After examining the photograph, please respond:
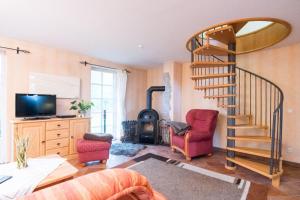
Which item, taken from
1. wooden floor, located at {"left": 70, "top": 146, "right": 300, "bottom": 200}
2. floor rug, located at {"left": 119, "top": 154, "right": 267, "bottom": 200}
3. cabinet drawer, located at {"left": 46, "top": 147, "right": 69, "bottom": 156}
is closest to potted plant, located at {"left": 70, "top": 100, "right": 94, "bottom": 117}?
cabinet drawer, located at {"left": 46, "top": 147, "right": 69, "bottom": 156}

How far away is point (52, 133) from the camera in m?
3.21

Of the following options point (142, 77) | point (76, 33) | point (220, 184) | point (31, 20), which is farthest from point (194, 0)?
point (142, 77)

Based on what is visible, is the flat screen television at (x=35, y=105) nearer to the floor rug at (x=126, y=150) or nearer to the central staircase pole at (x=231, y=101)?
the floor rug at (x=126, y=150)

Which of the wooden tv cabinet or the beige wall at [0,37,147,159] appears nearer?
the wooden tv cabinet

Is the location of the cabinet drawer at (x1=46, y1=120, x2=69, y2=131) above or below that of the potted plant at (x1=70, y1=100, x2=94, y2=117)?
below

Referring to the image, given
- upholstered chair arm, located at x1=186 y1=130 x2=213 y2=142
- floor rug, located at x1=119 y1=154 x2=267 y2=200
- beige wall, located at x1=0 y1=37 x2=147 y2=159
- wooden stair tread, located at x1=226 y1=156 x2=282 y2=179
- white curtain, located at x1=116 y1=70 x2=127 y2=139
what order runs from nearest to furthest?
floor rug, located at x1=119 y1=154 x2=267 y2=200, wooden stair tread, located at x1=226 y1=156 x2=282 y2=179, beige wall, located at x1=0 y1=37 x2=147 y2=159, upholstered chair arm, located at x1=186 y1=130 x2=213 y2=142, white curtain, located at x1=116 y1=70 x2=127 y2=139

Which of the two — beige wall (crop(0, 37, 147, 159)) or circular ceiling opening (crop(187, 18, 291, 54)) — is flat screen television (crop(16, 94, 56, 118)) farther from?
circular ceiling opening (crop(187, 18, 291, 54))

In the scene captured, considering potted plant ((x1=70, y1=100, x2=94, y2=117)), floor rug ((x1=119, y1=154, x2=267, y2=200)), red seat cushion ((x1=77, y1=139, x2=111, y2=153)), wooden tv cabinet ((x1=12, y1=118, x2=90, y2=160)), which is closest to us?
floor rug ((x1=119, y1=154, x2=267, y2=200))

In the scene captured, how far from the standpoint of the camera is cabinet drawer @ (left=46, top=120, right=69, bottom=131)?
3.17 m

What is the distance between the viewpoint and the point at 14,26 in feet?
8.63

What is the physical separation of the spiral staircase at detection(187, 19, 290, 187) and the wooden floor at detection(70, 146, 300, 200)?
150mm

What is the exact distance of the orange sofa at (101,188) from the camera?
1.82 ft

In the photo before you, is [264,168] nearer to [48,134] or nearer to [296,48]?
[296,48]

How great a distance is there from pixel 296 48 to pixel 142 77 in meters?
3.95
